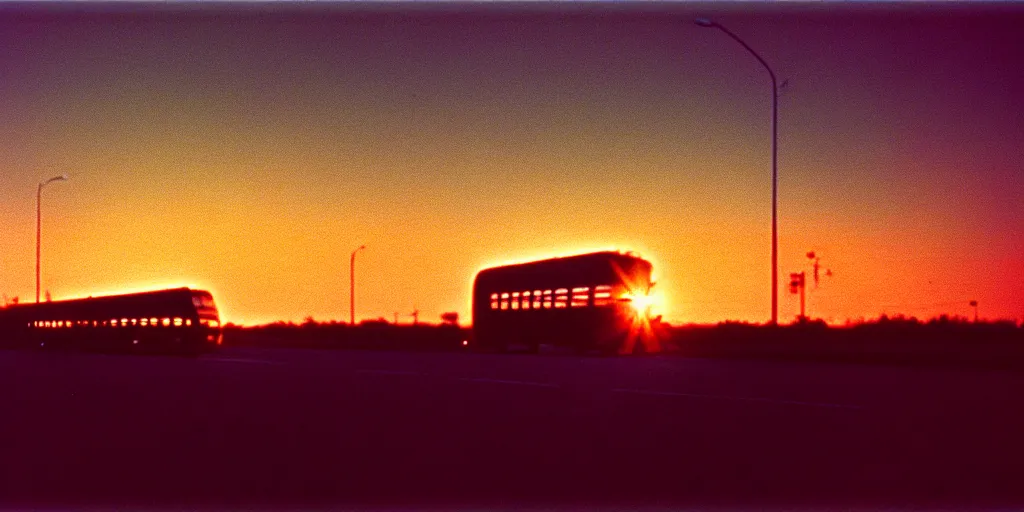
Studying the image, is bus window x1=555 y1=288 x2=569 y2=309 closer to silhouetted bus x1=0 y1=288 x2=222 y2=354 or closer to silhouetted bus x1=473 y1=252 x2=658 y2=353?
silhouetted bus x1=473 y1=252 x2=658 y2=353

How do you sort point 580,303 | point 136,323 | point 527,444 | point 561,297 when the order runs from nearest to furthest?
point 527,444, point 580,303, point 561,297, point 136,323

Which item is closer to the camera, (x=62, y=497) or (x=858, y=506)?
(x=858, y=506)

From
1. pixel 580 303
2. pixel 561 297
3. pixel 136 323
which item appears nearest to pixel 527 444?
pixel 580 303

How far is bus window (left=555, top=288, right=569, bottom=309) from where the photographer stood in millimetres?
32406

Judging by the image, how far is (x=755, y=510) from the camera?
7477 millimetres

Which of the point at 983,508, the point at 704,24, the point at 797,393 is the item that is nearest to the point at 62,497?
the point at 983,508

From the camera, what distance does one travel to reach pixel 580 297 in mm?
31859

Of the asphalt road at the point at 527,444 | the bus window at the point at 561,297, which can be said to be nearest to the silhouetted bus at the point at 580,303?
the bus window at the point at 561,297

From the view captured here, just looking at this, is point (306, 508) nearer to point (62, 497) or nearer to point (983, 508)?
point (62, 497)

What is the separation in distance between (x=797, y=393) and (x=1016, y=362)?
38.4 feet

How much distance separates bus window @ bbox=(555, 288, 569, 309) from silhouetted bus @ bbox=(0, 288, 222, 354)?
14.2 m

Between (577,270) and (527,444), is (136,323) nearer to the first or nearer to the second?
(577,270)

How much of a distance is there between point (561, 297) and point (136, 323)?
18.5 metres

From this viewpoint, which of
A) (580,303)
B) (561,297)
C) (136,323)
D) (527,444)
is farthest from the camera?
(136,323)
